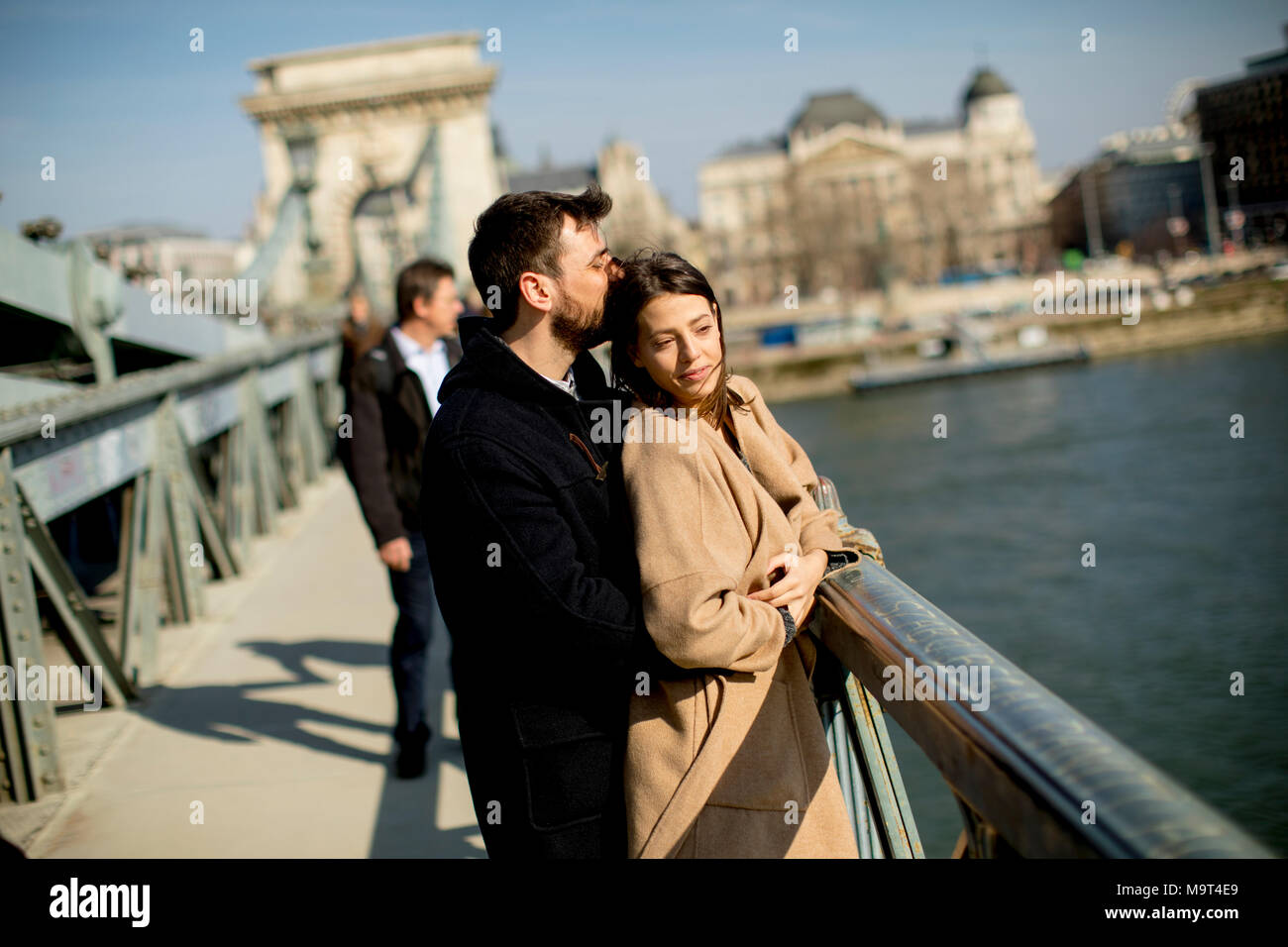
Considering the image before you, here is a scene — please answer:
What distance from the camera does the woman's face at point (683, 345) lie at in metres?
1.71

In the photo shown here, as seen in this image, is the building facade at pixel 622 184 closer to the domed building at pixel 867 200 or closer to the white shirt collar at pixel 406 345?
the domed building at pixel 867 200

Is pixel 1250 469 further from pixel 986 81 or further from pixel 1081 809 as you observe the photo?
pixel 986 81

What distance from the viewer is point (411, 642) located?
3963mm

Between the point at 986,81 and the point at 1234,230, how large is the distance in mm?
43441

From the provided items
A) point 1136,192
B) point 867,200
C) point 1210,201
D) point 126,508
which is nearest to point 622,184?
point 867,200

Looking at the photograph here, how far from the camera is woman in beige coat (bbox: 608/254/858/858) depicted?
1568 mm

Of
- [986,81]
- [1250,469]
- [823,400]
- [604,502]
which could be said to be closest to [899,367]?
[823,400]

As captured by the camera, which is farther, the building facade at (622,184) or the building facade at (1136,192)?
the building facade at (1136,192)

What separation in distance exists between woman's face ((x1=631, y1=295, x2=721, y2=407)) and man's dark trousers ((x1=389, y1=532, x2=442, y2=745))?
90.2 inches

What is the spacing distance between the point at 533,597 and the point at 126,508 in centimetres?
418

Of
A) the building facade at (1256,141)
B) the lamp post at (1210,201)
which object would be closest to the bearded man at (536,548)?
the building facade at (1256,141)

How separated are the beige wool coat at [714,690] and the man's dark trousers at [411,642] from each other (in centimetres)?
234

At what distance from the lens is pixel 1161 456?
89.2 ft

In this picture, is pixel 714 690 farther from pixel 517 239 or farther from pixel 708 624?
pixel 517 239
